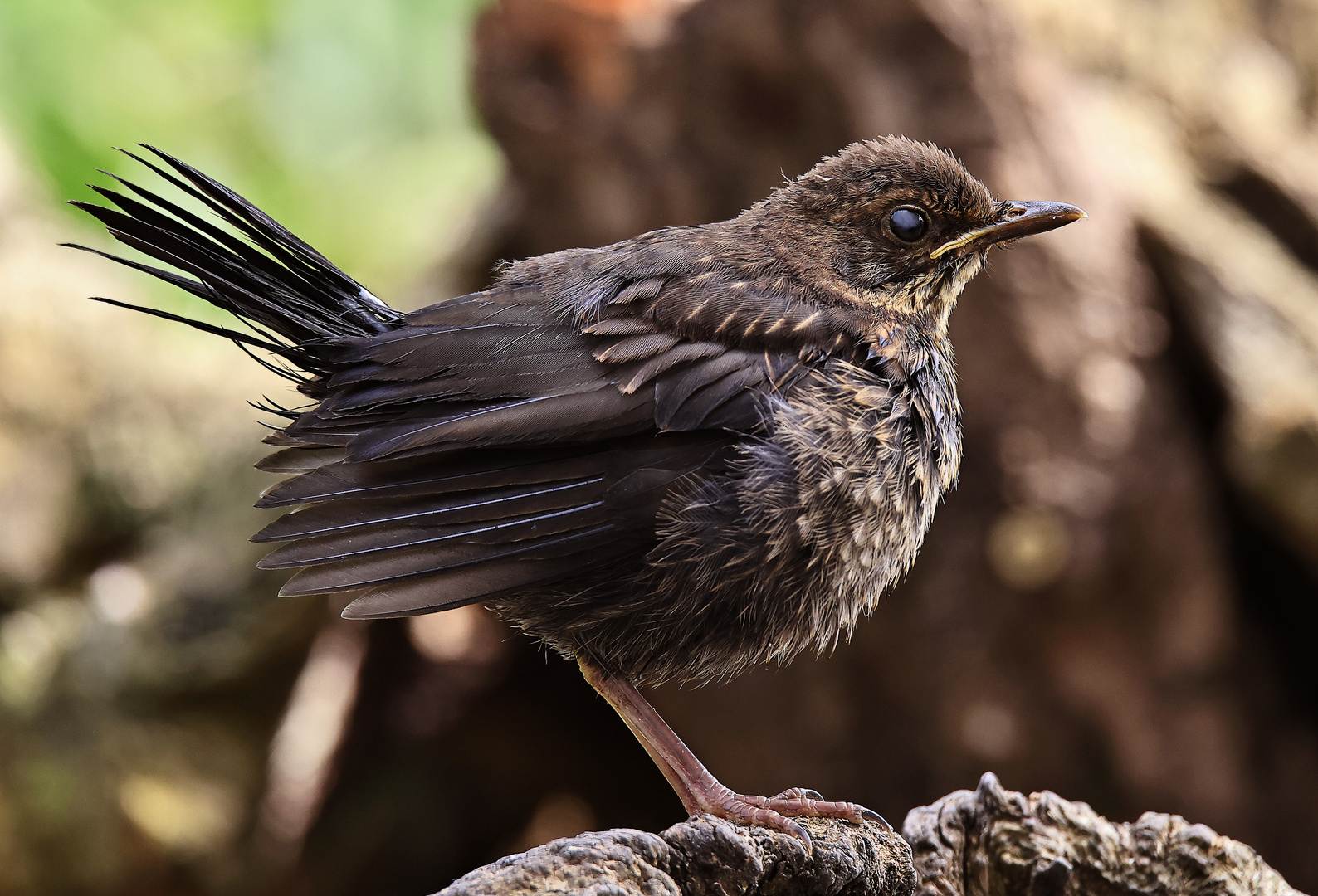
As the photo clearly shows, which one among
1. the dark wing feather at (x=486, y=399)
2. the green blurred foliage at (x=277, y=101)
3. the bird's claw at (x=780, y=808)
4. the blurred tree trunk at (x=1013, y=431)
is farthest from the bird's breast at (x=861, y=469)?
the green blurred foliage at (x=277, y=101)

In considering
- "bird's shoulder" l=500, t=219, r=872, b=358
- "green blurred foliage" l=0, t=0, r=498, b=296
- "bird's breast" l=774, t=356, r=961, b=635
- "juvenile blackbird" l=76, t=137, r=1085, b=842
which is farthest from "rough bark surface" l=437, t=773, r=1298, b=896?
"green blurred foliage" l=0, t=0, r=498, b=296

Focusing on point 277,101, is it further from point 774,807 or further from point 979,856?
point 979,856

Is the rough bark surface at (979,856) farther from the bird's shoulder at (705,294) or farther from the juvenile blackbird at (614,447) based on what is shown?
the bird's shoulder at (705,294)

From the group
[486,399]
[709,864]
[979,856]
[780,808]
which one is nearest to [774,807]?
[780,808]

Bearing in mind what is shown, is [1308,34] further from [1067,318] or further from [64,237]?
[64,237]

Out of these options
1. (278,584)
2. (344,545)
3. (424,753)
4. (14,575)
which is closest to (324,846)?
(424,753)
